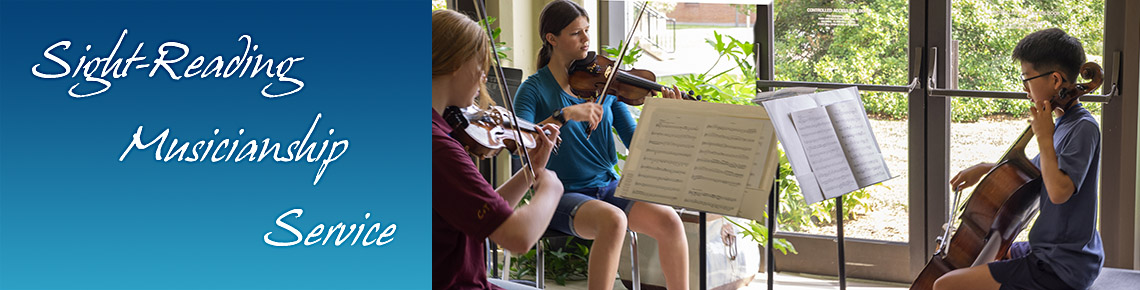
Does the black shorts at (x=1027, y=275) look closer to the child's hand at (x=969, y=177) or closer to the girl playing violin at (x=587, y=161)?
the child's hand at (x=969, y=177)

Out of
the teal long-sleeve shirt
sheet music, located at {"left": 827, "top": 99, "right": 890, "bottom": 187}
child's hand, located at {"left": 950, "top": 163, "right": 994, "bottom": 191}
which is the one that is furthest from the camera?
the teal long-sleeve shirt

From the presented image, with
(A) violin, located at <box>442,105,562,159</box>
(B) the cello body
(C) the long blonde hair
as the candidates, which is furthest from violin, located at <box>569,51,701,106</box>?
(C) the long blonde hair

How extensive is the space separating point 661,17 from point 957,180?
157cm

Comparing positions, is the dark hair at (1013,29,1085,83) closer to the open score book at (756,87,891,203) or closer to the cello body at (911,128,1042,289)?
the cello body at (911,128,1042,289)

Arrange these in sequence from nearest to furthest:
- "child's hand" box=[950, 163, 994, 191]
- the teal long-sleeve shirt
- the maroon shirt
A: the maroon shirt < "child's hand" box=[950, 163, 994, 191] < the teal long-sleeve shirt

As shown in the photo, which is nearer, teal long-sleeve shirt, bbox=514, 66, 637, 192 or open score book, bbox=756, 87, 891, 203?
open score book, bbox=756, 87, 891, 203

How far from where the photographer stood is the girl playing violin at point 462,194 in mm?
1714

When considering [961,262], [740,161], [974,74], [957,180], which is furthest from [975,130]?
[740,161]

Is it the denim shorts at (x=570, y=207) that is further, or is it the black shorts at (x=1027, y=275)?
the denim shorts at (x=570, y=207)

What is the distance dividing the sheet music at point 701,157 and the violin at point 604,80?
844 mm

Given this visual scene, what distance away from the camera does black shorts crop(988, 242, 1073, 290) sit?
2264 mm

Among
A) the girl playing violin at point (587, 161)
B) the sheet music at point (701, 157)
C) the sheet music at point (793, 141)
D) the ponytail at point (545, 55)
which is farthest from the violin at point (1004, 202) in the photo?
the ponytail at point (545, 55)

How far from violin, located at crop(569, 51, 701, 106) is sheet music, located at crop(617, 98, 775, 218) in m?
0.84

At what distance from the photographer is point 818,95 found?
8.03ft
